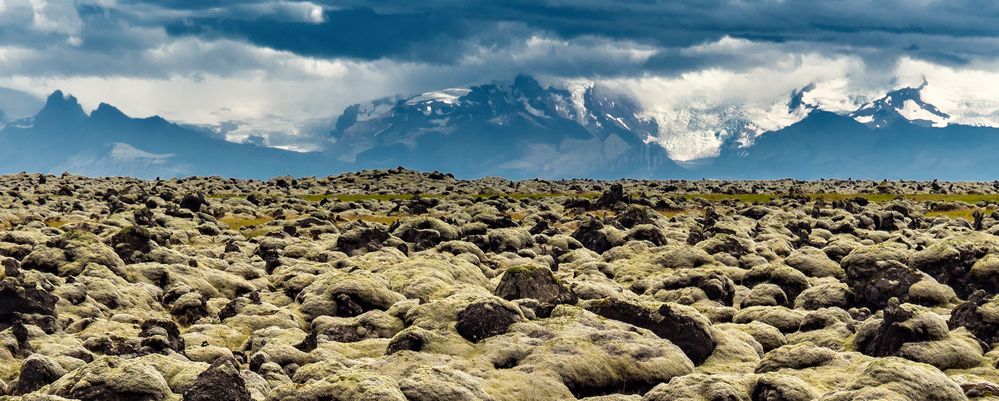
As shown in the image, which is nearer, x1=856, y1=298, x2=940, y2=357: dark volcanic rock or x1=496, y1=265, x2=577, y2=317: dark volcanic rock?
x1=856, y1=298, x2=940, y2=357: dark volcanic rock

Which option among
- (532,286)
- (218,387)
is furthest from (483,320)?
(218,387)

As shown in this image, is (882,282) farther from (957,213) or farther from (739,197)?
(739,197)

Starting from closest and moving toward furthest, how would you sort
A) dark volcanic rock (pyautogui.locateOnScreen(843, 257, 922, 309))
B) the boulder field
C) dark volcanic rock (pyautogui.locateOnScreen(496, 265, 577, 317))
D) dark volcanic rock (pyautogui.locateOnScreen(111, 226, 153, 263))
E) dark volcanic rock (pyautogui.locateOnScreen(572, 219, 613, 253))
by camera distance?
the boulder field, dark volcanic rock (pyautogui.locateOnScreen(496, 265, 577, 317)), dark volcanic rock (pyautogui.locateOnScreen(843, 257, 922, 309)), dark volcanic rock (pyautogui.locateOnScreen(111, 226, 153, 263)), dark volcanic rock (pyautogui.locateOnScreen(572, 219, 613, 253))

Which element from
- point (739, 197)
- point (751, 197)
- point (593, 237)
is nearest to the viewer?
point (593, 237)

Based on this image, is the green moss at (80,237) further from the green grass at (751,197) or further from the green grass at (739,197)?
the green grass at (739,197)

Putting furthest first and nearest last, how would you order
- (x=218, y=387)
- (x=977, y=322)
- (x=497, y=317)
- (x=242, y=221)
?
(x=242, y=221) < (x=977, y=322) < (x=497, y=317) < (x=218, y=387)

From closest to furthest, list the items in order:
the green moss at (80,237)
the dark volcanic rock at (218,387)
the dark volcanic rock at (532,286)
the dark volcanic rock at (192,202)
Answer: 1. the dark volcanic rock at (218,387)
2. the dark volcanic rock at (532,286)
3. the green moss at (80,237)
4. the dark volcanic rock at (192,202)

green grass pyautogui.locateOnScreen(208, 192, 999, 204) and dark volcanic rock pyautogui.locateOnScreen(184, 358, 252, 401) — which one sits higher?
dark volcanic rock pyautogui.locateOnScreen(184, 358, 252, 401)

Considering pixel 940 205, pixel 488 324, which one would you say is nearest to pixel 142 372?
pixel 488 324

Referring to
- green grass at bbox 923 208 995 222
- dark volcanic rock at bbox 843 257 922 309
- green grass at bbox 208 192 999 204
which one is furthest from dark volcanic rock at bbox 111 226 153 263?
green grass at bbox 208 192 999 204

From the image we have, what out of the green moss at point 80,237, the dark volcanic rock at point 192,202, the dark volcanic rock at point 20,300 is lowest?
the dark volcanic rock at point 192,202

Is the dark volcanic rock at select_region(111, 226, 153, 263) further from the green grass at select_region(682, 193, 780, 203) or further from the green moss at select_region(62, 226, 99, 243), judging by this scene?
the green grass at select_region(682, 193, 780, 203)

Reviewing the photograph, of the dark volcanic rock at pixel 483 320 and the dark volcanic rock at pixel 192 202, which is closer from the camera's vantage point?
the dark volcanic rock at pixel 483 320

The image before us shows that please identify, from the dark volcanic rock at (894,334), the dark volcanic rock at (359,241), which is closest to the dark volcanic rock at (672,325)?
the dark volcanic rock at (894,334)
